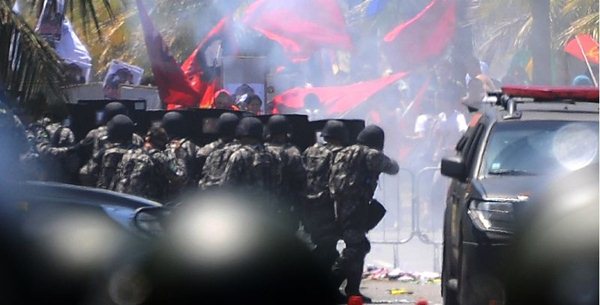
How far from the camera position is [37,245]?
6949 mm

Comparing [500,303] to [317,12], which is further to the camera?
[317,12]

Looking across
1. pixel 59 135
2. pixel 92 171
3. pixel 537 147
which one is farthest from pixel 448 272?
pixel 59 135

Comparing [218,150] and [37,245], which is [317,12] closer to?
[218,150]

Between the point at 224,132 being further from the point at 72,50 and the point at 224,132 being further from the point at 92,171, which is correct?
the point at 72,50

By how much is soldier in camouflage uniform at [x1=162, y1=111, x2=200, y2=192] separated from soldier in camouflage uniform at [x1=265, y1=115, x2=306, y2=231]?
2.42 feet

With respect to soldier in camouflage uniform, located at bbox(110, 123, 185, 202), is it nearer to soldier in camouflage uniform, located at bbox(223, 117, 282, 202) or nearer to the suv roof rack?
soldier in camouflage uniform, located at bbox(223, 117, 282, 202)

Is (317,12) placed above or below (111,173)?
above

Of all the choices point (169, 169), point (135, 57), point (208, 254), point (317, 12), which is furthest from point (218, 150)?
point (135, 57)

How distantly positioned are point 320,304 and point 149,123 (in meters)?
4.75

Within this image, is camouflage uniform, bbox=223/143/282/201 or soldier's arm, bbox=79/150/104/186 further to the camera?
soldier's arm, bbox=79/150/104/186

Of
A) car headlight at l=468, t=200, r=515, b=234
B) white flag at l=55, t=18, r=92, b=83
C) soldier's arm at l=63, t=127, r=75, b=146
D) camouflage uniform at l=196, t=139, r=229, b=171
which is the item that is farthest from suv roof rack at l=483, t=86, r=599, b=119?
white flag at l=55, t=18, r=92, b=83

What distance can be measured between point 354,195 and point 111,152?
216 centimetres

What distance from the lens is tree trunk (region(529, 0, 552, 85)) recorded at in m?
20.9

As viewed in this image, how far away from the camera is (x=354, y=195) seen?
12.3 metres
